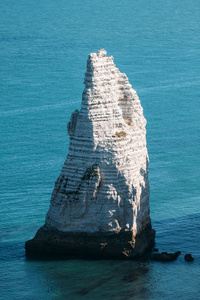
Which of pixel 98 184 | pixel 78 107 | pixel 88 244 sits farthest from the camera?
pixel 78 107

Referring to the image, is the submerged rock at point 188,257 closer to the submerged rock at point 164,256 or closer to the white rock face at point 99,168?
the submerged rock at point 164,256

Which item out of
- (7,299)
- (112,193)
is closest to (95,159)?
(112,193)

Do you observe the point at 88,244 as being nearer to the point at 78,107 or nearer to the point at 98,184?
the point at 98,184

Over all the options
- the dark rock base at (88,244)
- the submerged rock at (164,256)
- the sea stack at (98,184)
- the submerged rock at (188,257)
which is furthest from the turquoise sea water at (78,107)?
the sea stack at (98,184)

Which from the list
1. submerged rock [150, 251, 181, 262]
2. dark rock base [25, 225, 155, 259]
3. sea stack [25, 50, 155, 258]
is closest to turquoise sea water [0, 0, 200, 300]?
dark rock base [25, 225, 155, 259]

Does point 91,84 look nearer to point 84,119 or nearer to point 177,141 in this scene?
point 84,119

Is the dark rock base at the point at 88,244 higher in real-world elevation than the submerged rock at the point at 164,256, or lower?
higher

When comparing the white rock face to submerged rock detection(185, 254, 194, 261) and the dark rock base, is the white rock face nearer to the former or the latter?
the dark rock base

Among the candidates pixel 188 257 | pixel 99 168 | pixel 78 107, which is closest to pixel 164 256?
pixel 188 257
